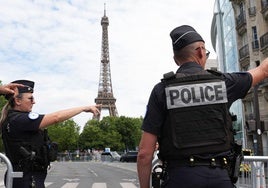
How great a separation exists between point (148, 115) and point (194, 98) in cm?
31

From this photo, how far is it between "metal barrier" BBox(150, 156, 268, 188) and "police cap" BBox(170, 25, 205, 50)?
284 centimetres

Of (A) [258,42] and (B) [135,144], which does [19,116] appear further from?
(B) [135,144]

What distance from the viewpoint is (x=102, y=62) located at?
103500mm

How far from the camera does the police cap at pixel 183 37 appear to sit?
2879 mm

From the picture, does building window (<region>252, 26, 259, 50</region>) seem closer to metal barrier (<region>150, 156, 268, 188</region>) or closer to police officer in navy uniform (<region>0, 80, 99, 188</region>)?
metal barrier (<region>150, 156, 268, 188</region>)

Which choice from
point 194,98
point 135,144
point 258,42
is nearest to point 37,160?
point 194,98

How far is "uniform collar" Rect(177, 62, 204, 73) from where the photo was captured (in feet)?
9.35

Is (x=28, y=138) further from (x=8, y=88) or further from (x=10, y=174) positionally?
(x=8, y=88)

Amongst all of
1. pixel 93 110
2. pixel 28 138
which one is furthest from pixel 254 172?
pixel 28 138

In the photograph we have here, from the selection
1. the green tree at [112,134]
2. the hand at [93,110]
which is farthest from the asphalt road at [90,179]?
the green tree at [112,134]

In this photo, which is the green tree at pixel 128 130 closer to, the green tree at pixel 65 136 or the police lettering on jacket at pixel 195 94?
the green tree at pixel 65 136

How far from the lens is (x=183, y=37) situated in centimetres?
288

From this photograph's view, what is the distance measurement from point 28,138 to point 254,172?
11.3 ft

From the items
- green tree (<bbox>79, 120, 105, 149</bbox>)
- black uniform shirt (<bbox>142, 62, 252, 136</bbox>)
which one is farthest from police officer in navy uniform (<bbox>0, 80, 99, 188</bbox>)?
green tree (<bbox>79, 120, 105, 149</bbox>)
